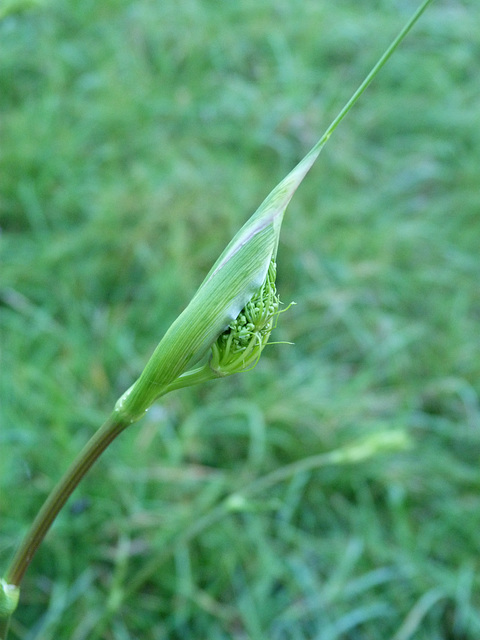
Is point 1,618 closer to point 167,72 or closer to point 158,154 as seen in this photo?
Result: point 158,154

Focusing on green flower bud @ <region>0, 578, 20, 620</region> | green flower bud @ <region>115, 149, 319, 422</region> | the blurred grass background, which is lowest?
the blurred grass background

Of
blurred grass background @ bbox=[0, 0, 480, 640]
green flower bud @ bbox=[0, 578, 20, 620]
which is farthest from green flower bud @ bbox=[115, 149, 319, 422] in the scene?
blurred grass background @ bbox=[0, 0, 480, 640]

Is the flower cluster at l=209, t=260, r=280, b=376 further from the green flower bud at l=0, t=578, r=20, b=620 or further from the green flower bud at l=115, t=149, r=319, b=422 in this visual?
the green flower bud at l=0, t=578, r=20, b=620

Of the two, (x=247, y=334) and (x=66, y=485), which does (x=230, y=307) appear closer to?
(x=247, y=334)

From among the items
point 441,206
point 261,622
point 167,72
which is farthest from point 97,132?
point 261,622

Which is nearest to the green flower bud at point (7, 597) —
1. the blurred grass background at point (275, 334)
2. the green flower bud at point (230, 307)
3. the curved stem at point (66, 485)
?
the curved stem at point (66, 485)
